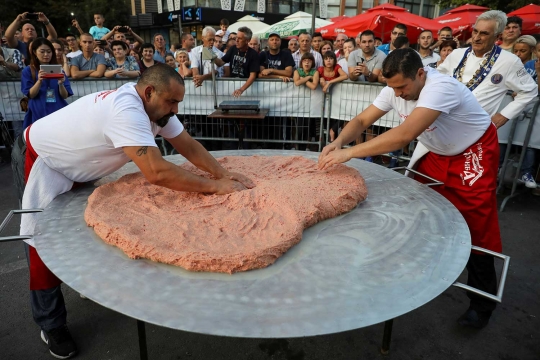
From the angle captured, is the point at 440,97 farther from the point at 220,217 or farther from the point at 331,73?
the point at 331,73

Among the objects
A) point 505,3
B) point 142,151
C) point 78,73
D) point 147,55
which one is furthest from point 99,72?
point 505,3

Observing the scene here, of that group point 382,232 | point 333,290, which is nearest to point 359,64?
point 382,232

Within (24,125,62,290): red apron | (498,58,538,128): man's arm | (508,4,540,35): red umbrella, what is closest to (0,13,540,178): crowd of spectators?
(498,58,538,128): man's arm

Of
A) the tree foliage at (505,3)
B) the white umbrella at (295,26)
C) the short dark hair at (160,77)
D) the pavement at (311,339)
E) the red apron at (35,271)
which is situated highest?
the tree foliage at (505,3)

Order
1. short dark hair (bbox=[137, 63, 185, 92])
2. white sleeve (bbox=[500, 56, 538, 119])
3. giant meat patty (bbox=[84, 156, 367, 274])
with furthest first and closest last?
white sleeve (bbox=[500, 56, 538, 119]) → short dark hair (bbox=[137, 63, 185, 92]) → giant meat patty (bbox=[84, 156, 367, 274])

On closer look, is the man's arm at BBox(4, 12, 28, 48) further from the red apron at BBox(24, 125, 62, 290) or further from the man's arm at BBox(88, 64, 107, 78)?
the red apron at BBox(24, 125, 62, 290)

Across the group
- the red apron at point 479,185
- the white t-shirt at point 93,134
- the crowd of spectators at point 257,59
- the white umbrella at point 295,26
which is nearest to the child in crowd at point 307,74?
the crowd of spectators at point 257,59

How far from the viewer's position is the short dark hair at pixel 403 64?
2.13 meters

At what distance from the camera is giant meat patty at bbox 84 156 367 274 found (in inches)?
58.1

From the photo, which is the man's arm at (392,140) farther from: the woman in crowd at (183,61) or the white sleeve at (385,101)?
the woman in crowd at (183,61)

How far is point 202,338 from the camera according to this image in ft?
8.49

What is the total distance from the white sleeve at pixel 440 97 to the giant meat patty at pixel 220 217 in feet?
1.88

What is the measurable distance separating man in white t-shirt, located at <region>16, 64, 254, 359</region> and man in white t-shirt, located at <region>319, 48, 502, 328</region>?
93 centimetres

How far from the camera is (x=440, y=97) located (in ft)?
7.04
